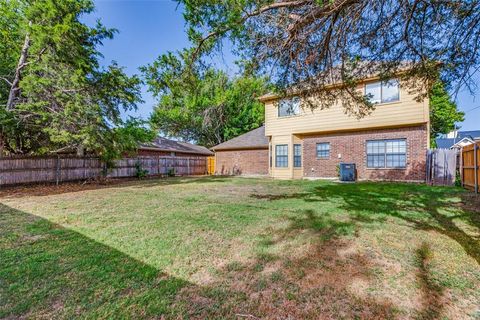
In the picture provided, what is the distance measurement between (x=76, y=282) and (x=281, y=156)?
12973 millimetres

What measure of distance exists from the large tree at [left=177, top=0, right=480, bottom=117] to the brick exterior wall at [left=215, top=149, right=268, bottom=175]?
41.2ft

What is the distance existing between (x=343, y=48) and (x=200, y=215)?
15.1 ft

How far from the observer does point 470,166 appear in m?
8.20

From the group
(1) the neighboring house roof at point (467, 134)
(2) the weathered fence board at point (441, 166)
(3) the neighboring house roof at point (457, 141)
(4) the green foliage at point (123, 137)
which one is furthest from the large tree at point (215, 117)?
(1) the neighboring house roof at point (467, 134)

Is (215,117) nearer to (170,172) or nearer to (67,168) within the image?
(170,172)

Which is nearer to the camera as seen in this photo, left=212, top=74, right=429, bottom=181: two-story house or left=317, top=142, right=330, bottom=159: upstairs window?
left=212, top=74, right=429, bottom=181: two-story house

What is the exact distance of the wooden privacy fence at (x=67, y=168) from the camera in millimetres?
9805

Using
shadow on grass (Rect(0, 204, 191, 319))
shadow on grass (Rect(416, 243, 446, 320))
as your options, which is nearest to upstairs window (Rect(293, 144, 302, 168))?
shadow on grass (Rect(416, 243, 446, 320))

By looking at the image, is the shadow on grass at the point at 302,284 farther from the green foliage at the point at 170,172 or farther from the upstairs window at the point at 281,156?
the green foliage at the point at 170,172

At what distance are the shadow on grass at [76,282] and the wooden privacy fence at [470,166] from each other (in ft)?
31.7

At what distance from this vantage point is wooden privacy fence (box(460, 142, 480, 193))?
752 centimetres

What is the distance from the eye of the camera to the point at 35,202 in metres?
6.74

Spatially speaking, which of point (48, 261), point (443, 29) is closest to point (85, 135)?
point (48, 261)

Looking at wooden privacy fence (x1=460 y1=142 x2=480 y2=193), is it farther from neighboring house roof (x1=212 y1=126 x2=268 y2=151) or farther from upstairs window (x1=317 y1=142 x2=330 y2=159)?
neighboring house roof (x1=212 y1=126 x2=268 y2=151)
